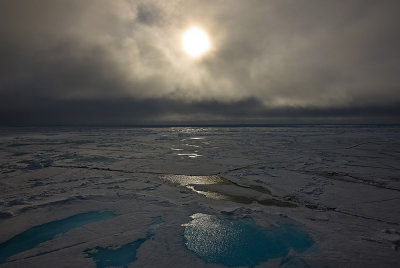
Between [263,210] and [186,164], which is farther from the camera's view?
[186,164]

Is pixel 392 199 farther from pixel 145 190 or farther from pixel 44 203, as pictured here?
pixel 44 203

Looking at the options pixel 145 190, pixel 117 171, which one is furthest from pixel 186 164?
pixel 145 190

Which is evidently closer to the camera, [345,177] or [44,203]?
[44,203]

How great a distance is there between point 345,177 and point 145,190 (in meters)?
6.11

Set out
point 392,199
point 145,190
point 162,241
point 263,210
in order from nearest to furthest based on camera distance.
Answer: point 162,241 → point 263,210 → point 392,199 → point 145,190

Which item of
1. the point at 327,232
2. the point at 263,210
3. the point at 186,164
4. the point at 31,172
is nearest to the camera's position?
the point at 327,232

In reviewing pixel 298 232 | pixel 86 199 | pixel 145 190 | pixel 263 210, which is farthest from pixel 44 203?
pixel 298 232

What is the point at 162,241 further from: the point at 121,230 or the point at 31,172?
the point at 31,172

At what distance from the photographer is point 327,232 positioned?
10.6 ft

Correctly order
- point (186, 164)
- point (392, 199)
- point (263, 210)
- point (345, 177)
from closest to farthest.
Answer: point (263, 210) → point (392, 199) → point (345, 177) → point (186, 164)

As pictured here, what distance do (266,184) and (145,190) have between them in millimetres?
3367

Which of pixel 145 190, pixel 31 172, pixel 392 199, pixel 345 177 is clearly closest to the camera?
pixel 392 199

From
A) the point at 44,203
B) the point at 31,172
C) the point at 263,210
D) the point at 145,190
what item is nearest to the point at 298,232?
the point at 263,210

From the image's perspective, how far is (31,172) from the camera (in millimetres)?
7238
